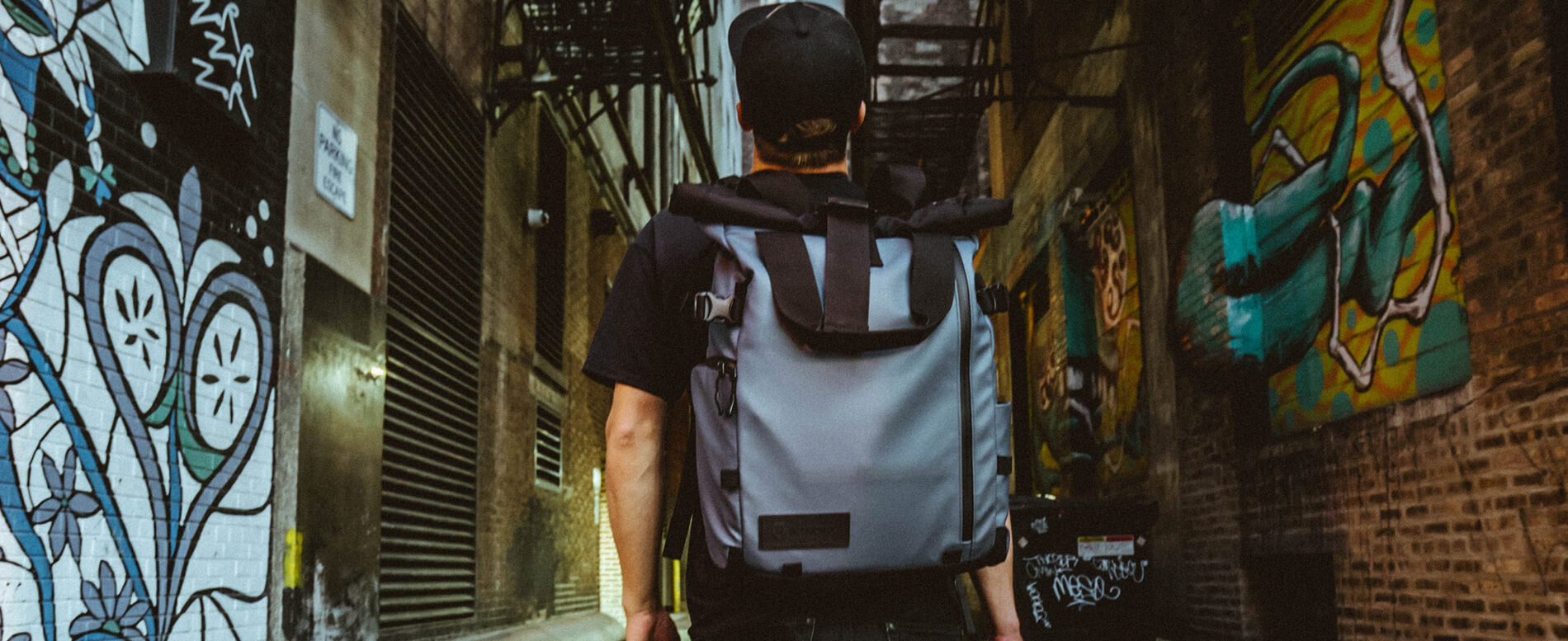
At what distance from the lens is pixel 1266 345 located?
7.66 m

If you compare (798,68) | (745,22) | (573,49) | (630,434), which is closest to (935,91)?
(573,49)

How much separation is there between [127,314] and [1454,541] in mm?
5917

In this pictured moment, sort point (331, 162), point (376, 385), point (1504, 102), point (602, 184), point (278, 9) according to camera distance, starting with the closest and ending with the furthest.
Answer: point (1504, 102) → point (278, 9) → point (331, 162) → point (376, 385) → point (602, 184)

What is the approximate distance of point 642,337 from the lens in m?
1.84

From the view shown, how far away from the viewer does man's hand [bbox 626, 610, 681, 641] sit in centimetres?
172

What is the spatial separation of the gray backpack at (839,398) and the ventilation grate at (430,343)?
6.47 m

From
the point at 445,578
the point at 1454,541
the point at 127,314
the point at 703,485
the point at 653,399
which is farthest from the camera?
the point at 445,578

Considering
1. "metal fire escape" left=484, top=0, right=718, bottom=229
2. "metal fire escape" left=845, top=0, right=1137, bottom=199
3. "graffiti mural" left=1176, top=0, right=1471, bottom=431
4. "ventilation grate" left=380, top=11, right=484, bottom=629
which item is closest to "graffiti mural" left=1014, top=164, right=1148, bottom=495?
"metal fire escape" left=845, top=0, right=1137, bottom=199

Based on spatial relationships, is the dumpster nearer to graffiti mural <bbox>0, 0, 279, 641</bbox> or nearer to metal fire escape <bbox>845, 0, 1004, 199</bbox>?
graffiti mural <bbox>0, 0, 279, 641</bbox>

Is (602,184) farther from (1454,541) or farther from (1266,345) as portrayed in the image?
(1454,541)

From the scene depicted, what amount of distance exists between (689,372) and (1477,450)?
4.70 metres

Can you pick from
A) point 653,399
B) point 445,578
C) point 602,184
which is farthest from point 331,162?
point 602,184

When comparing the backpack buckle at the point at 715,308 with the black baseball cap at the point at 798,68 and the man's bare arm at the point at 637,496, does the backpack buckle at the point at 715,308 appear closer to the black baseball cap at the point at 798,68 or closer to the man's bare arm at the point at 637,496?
the man's bare arm at the point at 637,496

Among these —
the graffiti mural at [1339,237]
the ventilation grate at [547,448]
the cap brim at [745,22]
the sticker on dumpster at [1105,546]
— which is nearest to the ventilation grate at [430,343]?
the ventilation grate at [547,448]
